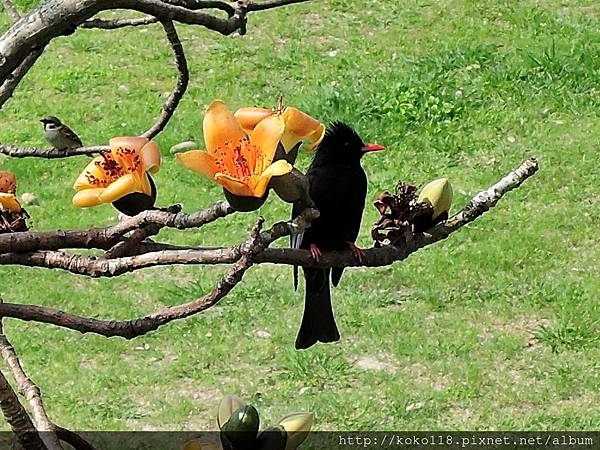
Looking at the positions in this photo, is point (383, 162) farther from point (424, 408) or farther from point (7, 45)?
point (7, 45)

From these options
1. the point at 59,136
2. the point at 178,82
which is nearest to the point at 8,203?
the point at 178,82

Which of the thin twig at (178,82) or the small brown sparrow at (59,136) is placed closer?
the thin twig at (178,82)

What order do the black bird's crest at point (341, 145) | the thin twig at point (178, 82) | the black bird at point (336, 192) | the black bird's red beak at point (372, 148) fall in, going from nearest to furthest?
the thin twig at point (178, 82) < the black bird's red beak at point (372, 148) < the black bird at point (336, 192) < the black bird's crest at point (341, 145)

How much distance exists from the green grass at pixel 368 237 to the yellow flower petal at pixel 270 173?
2.62 m

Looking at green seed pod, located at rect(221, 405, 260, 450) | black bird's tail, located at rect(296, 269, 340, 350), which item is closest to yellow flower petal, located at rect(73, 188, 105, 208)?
green seed pod, located at rect(221, 405, 260, 450)

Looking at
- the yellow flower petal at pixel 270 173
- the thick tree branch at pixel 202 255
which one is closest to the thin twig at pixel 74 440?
the thick tree branch at pixel 202 255

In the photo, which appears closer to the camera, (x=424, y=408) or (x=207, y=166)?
(x=207, y=166)

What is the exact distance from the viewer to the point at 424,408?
10.9 ft

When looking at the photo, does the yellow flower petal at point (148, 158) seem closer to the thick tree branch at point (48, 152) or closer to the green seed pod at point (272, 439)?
the green seed pod at point (272, 439)

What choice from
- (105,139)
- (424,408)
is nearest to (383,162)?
(105,139)

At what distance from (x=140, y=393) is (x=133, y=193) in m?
2.73

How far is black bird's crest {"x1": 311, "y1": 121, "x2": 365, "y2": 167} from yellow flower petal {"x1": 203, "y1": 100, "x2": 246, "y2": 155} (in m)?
1.76

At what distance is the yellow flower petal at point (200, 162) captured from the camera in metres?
0.74

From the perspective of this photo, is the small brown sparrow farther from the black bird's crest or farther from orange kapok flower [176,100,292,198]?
orange kapok flower [176,100,292,198]
